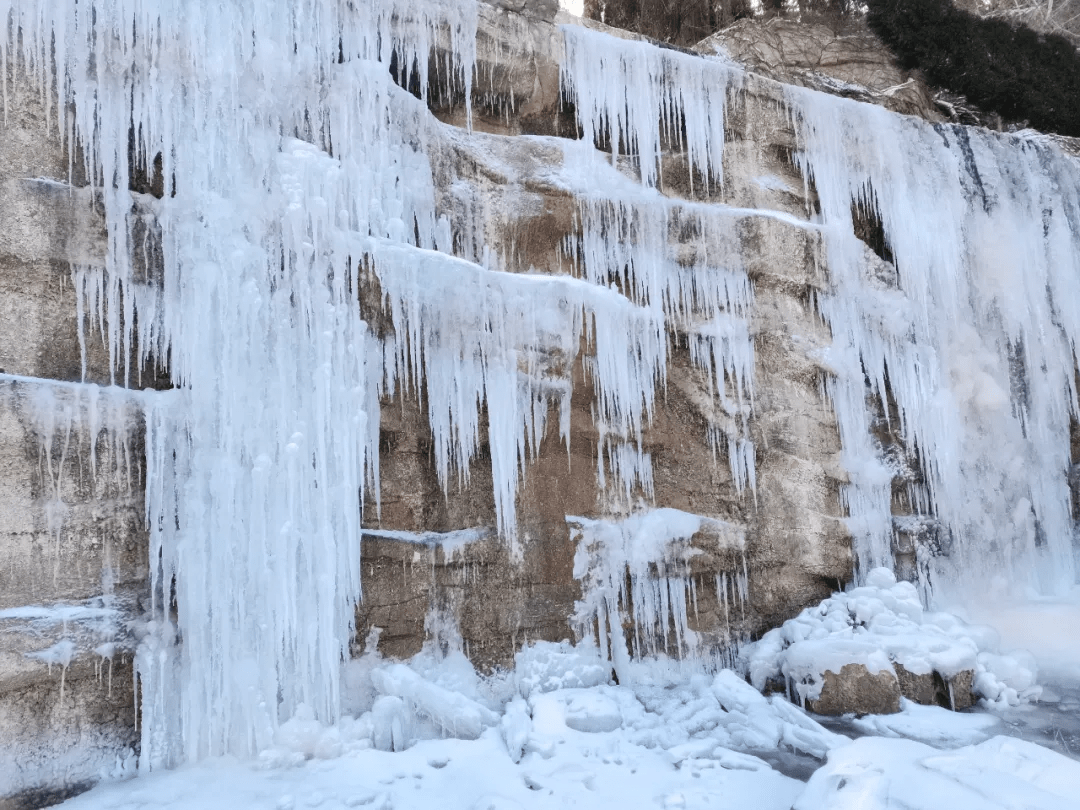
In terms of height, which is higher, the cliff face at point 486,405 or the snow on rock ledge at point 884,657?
the cliff face at point 486,405

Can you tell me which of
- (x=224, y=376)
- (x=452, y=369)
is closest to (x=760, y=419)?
(x=452, y=369)

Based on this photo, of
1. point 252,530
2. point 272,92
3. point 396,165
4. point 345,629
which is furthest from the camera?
point 396,165

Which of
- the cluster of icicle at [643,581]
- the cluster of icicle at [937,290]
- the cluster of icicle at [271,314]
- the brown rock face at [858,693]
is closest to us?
the cluster of icicle at [271,314]

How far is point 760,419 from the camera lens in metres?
6.66

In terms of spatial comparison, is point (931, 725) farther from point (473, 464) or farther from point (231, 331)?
point (231, 331)

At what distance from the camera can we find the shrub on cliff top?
9859 mm

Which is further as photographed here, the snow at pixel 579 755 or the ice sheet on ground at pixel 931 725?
the ice sheet on ground at pixel 931 725

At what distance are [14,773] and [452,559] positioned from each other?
254 cm

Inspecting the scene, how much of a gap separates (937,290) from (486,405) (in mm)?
4540

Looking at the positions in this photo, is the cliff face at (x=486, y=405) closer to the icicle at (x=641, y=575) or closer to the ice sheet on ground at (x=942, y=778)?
the icicle at (x=641, y=575)

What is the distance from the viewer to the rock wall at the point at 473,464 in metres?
4.16

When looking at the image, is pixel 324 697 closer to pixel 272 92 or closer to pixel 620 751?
pixel 620 751

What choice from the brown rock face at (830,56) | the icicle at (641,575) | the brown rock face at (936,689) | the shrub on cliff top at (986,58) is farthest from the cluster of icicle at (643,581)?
the shrub on cliff top at (986,58)

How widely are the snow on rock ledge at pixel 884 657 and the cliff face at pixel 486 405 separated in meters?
0.44
